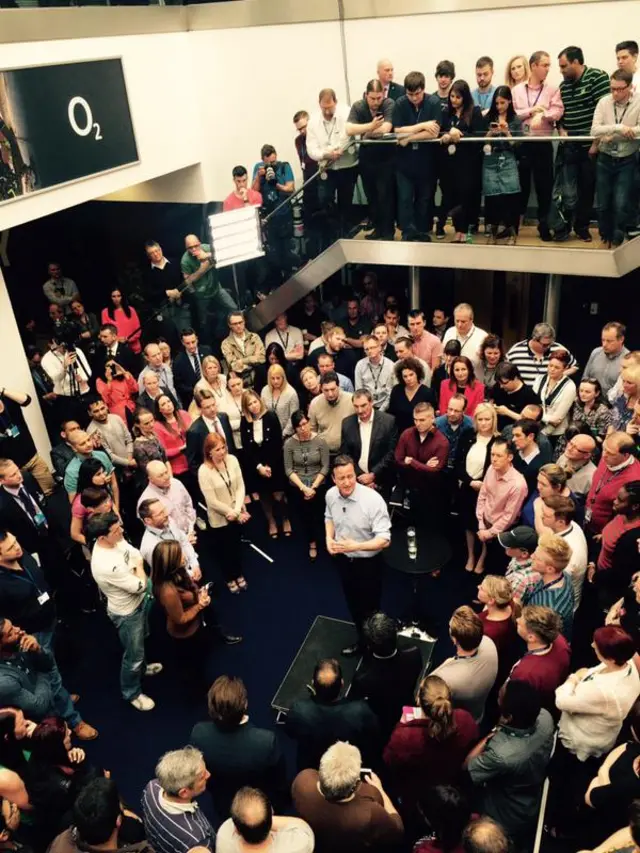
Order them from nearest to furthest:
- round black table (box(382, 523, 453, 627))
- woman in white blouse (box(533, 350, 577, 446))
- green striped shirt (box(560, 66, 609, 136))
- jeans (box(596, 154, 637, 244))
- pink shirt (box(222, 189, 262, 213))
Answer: round black table (box(382, 523, 453, 627)) → woman in white blouse (box(533, 350, 577, 446)) → jeans (box(596, 154, 637, 244)) → green striped shirt (box(560, 66, 609, 136)) → pink shirt (box(222, 189, 262, 213))

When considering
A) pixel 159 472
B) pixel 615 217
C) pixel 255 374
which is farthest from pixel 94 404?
pixel 615 217

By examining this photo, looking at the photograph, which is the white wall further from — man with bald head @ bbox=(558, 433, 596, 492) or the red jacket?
man with bald head @ bbox=(558, 433, 596, 492)

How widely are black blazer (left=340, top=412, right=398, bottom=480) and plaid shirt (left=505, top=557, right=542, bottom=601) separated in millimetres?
1739

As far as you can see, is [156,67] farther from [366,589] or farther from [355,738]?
[355,738]

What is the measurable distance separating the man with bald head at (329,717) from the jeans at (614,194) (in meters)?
5.35

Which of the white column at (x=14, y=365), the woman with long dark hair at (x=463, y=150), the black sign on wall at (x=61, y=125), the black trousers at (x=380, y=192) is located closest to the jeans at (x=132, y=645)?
the white column at (x=14, y=365)

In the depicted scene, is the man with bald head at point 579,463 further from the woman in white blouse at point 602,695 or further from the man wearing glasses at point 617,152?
the man wearing glasses at point 617,152

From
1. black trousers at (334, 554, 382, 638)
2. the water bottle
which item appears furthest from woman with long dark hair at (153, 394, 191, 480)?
the water bottle

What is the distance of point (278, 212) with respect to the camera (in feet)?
25.3

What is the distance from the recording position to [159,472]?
5.02 m

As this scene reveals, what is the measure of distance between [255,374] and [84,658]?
10.5 ft

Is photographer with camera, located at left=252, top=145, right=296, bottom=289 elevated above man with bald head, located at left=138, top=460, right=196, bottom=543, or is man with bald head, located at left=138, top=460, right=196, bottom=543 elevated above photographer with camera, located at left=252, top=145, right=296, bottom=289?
photographer with camera, located at left=252, top=145, right=296, bottom=289

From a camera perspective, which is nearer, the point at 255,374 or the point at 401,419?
the point at 401,419

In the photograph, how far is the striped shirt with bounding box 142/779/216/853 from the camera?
3.03 m
